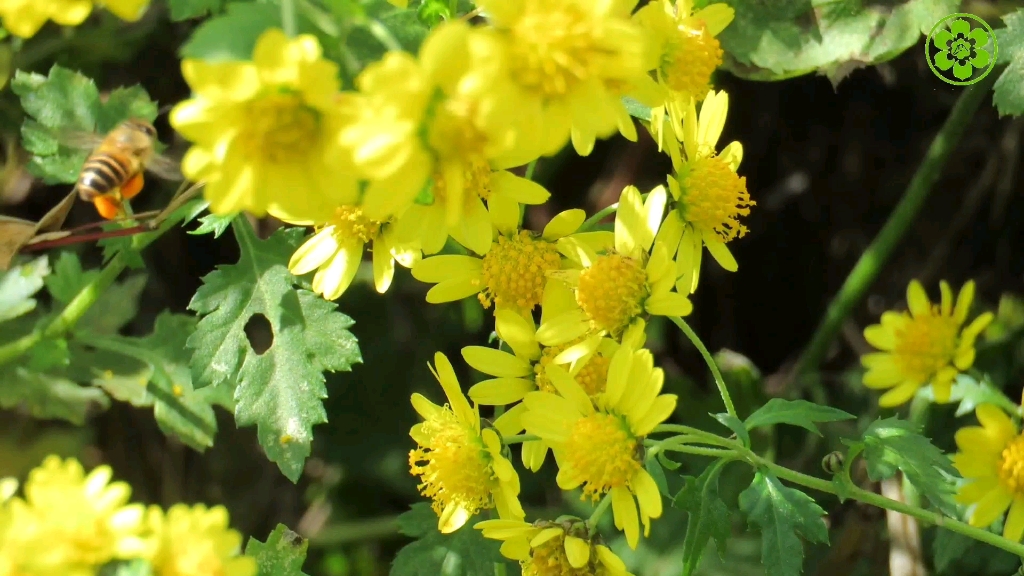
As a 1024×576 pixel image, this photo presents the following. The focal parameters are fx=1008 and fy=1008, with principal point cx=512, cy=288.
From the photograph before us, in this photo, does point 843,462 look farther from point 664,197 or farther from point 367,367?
point 367,367

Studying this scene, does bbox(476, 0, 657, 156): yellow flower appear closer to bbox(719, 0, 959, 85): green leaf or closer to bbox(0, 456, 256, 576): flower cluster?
bbox(0, 456, 256, 576): flower cluster

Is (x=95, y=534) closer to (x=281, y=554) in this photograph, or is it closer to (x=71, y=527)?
(x=71, y=527)

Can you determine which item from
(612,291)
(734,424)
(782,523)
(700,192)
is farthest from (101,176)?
(782,523)

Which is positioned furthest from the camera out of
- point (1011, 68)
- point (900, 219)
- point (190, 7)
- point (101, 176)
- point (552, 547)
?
point (900, 219)

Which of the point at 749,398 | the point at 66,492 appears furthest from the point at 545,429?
the point at 749,398

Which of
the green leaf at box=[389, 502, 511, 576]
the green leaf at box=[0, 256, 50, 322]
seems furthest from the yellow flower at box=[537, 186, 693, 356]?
the green leaf at box=[0, 256, 50, 322]

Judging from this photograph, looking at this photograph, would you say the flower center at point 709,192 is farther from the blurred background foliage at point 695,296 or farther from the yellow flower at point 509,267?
the blurred background foliage at point 695,296

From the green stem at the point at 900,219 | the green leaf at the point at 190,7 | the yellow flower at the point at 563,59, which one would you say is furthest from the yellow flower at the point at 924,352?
the green leaf at the point at 190,7
